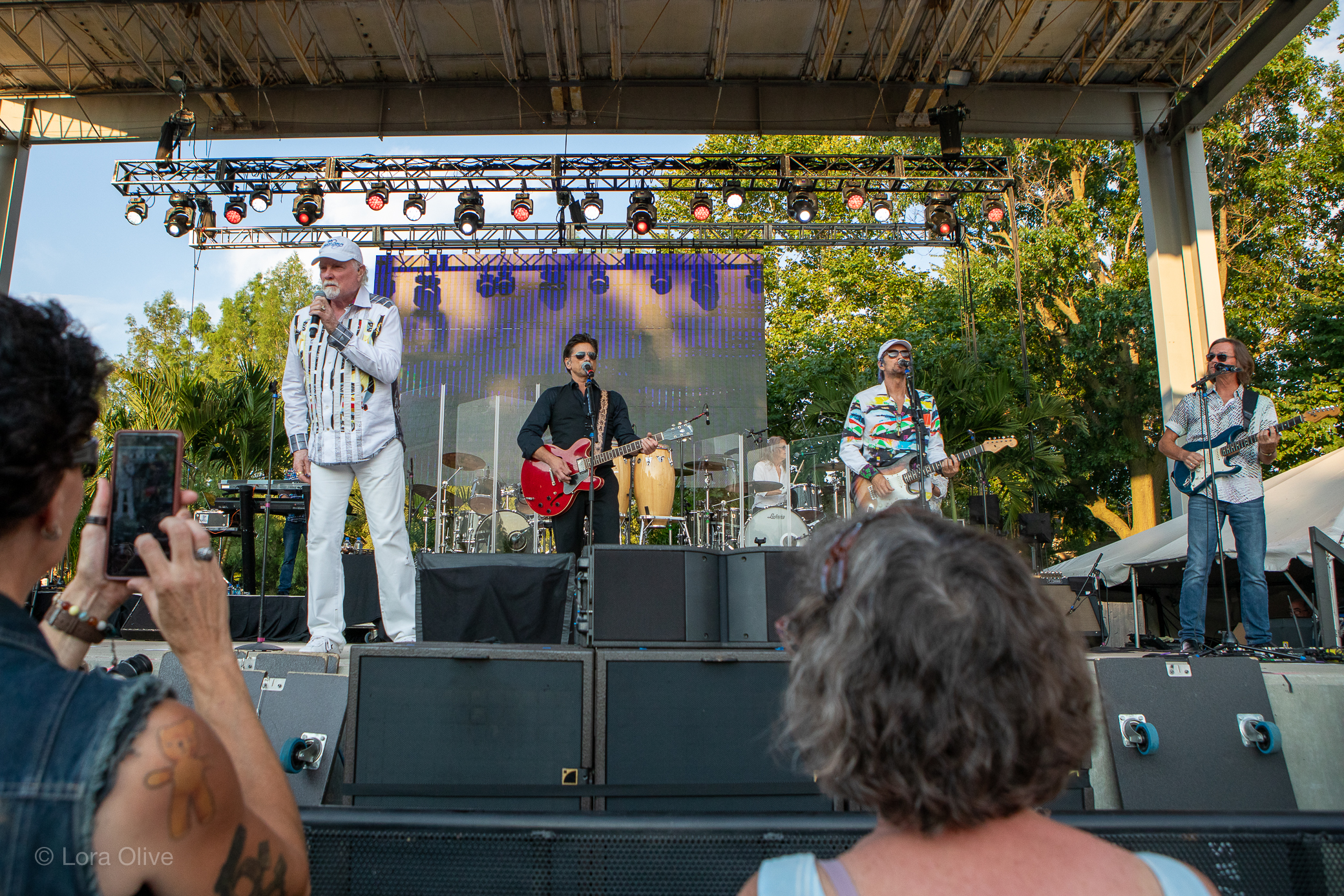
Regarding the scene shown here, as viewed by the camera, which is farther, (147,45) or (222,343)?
(222,343)

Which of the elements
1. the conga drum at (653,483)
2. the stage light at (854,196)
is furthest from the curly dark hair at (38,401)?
the stage light at (854,196)

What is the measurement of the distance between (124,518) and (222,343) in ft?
123

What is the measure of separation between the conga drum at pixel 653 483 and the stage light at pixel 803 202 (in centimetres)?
368

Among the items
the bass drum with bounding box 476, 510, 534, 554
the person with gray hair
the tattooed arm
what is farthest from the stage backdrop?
the person with gray hair

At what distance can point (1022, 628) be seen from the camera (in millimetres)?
1053

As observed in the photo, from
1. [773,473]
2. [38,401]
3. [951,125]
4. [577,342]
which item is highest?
[951,125]

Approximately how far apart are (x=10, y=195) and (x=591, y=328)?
7774mm

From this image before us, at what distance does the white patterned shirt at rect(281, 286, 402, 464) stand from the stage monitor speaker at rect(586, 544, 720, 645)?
158 centimetres

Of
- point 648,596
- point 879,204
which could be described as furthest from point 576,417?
point 879,204

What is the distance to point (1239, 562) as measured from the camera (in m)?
5.60

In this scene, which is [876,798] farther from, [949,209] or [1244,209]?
[1244,209]

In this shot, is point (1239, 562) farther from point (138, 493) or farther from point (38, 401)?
point (38, 401)

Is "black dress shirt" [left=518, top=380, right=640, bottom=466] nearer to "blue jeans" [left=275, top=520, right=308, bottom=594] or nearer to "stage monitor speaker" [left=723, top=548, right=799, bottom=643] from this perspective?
"stage monitor speaker" [left=723, top=548, right=799, bottom=643]

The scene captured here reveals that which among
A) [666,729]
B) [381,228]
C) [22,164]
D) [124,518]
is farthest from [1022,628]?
[381,228]
